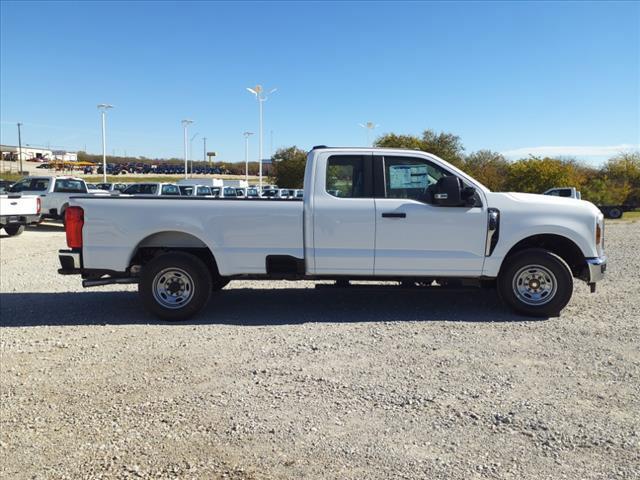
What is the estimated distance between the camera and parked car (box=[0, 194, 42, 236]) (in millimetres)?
15859

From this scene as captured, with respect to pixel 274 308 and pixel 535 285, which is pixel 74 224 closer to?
pixel 274 308

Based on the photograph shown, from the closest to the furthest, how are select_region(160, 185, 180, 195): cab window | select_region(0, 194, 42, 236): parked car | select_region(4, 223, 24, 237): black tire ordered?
select_region(0, 194, 42, 236): parked car → select_region(4, 223, 24, 237): black tire → select_region(160, 185, 180, 195): cab window

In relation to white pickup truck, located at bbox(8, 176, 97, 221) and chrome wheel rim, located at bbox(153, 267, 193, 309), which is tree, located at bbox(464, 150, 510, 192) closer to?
white pickup truck, located at bbox(8, 176, 97, 221)

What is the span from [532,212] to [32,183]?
21311 mm

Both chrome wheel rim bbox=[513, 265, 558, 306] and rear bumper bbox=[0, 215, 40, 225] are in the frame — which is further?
rear bumper bbox=[0, 215, 40, 225]

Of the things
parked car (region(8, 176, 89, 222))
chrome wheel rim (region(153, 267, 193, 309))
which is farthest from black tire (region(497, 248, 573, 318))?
parked car (region(8, 176, 89, 222))

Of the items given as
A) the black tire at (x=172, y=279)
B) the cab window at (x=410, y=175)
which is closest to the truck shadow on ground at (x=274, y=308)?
the black tire at (x=172, y=279)

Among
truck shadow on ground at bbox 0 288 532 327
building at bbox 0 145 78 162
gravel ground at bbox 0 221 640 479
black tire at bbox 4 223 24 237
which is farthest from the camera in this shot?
building at bbox 0 145 78 162

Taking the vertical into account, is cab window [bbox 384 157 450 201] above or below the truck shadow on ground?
above

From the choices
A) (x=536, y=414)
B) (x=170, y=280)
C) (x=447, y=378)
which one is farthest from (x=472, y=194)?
(x=170, y=280)

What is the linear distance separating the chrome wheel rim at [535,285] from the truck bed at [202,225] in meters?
2.75

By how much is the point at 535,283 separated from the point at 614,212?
29.4 metres

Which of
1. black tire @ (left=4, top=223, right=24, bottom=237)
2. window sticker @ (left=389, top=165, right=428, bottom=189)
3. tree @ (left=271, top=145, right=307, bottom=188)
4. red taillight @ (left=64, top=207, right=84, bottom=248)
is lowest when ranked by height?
black tire @ (left=4, top=223, right=24, bottom=237)

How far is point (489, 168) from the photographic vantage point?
41125 millimetres
